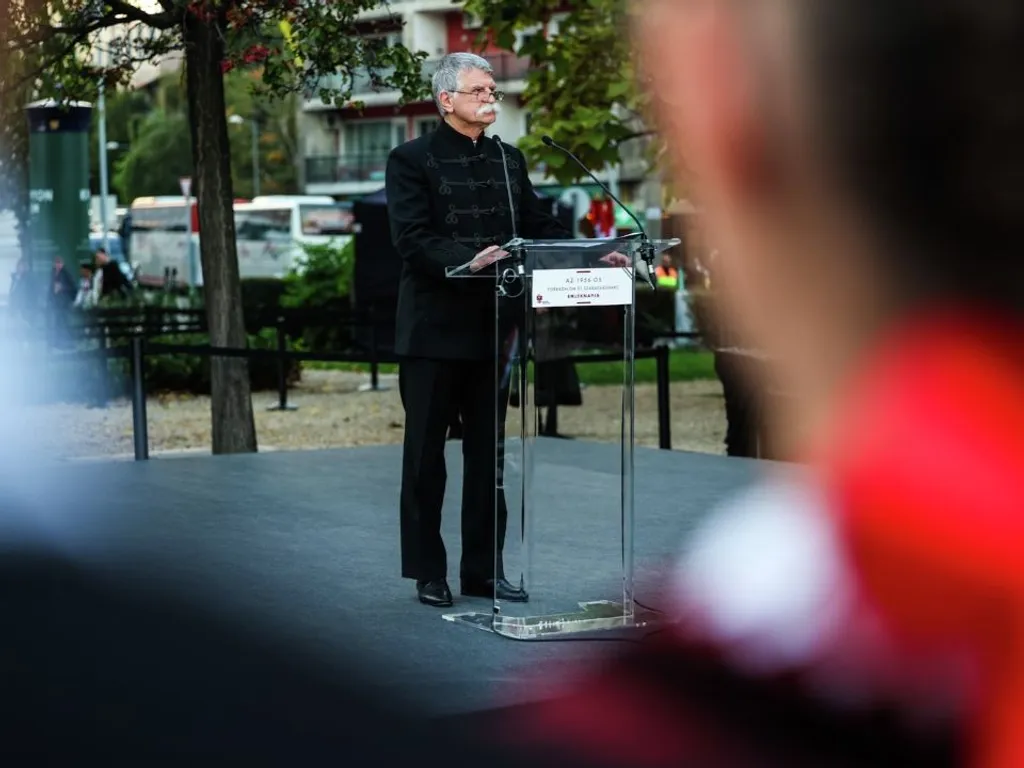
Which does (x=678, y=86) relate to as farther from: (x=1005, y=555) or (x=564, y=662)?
(x=564, y=662)

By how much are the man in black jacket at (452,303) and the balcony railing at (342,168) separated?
72.9m

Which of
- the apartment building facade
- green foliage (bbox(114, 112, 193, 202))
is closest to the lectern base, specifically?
the apartment building facade

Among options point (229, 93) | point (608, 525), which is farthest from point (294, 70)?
point (229, 93)

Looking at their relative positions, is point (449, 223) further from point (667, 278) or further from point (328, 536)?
point (667, 278)

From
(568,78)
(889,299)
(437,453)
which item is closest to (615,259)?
(437,453)

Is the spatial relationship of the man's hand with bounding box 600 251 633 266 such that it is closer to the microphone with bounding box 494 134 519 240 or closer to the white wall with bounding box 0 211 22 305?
the microphone with bounding box 494 134 519 240

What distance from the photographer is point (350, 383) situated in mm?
22812

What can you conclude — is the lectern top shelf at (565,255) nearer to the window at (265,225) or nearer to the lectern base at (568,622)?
the lectern base at (568,622)

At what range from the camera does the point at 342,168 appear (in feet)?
262

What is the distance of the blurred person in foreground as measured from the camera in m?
2.72

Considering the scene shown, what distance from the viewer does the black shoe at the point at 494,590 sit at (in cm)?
609

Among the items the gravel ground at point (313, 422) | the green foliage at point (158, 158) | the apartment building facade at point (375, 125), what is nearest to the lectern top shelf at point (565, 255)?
the gravel ground at point (313, 422)

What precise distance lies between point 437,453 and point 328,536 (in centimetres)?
201

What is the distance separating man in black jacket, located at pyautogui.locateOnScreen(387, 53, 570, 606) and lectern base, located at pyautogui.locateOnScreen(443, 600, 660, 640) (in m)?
0.12
